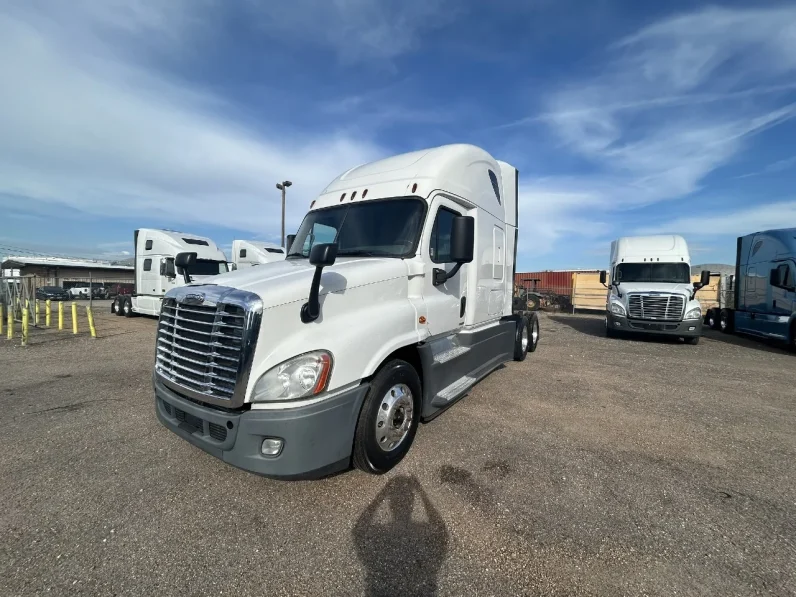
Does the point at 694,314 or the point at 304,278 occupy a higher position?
the point at 304,278

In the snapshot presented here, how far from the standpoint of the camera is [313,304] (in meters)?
2.80

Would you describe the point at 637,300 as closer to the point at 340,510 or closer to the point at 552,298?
the point at 340,510

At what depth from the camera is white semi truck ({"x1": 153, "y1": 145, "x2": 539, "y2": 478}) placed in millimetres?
2635

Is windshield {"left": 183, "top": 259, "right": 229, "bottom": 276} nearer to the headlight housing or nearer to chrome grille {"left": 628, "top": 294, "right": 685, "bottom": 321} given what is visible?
chrome grille {"left": 628, "top": 294, "right": 685, "bottom": 321}

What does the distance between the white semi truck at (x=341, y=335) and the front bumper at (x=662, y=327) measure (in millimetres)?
8487

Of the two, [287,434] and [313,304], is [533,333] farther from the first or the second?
[287,434]

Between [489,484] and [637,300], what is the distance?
33.6ft

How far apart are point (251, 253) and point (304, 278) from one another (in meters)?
15.5

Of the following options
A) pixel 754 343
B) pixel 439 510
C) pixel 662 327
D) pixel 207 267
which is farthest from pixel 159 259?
pixel 754 343

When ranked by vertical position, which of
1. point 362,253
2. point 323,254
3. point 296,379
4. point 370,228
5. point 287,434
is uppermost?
point 370,228

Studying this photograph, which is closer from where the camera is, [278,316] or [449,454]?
[278,316]

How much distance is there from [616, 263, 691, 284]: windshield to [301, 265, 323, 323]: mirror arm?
12.5 meters

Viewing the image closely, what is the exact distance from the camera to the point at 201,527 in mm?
2684

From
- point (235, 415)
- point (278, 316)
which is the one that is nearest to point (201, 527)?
point (235, 415)
